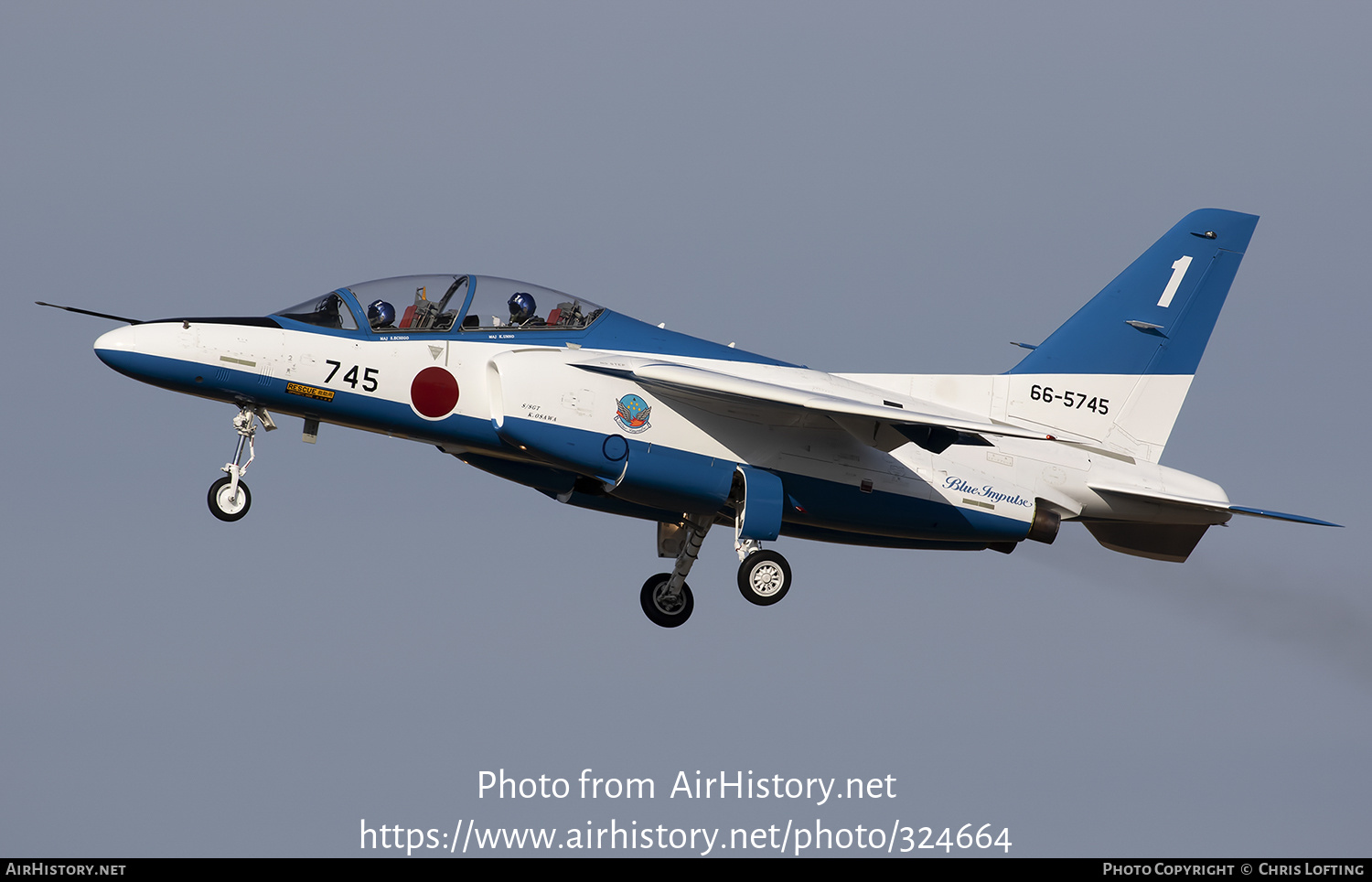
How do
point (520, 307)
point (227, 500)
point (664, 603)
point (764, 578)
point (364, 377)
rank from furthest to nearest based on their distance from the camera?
1. point (664, 603)
2. point (764, 578)
3. point (520, 307)
4. point (364, 377)
5. point (227, 500)

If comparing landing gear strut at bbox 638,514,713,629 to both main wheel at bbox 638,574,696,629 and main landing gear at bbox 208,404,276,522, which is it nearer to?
main wheel at bbox 638,574,696,629

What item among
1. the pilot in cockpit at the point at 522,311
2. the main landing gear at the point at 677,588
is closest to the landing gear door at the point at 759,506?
the main landing gear at the point at 677,588

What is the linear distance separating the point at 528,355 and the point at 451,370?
0.90 meters

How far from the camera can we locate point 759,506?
18.5 m

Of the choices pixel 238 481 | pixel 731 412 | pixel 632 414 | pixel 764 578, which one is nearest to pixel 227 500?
pixel 238 481

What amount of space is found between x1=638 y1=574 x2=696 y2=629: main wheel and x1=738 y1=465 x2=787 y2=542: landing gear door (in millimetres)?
3058

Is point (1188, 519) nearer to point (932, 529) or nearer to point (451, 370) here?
point (932, 529)

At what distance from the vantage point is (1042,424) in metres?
21.0

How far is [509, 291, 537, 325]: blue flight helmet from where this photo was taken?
18422mm

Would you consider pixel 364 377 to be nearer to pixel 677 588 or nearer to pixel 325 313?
pixel 325 313

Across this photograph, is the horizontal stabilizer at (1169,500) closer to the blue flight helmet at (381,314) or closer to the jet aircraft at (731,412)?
the jet aircraft at (731,412)

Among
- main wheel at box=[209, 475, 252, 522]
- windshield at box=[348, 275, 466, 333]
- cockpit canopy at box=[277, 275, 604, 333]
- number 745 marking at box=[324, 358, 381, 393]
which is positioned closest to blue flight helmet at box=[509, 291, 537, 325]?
cockpit canopy at box=[277, 275, 604, 333]

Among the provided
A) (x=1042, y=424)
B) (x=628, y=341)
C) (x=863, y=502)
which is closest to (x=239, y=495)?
(x=628, y=341)

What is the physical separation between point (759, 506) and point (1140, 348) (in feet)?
21.2
